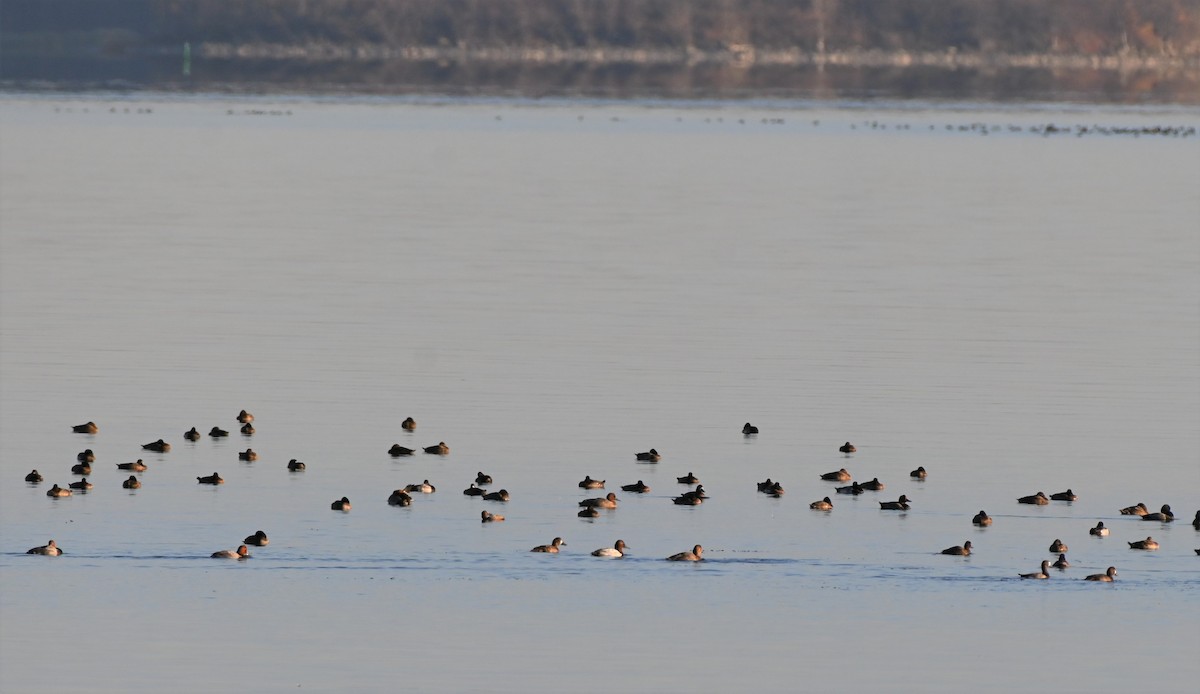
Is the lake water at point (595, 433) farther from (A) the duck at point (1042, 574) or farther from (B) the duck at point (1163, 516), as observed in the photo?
(A) the duck at point (1042, 574)

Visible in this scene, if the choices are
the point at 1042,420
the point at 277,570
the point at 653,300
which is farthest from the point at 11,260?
the point at 277,570

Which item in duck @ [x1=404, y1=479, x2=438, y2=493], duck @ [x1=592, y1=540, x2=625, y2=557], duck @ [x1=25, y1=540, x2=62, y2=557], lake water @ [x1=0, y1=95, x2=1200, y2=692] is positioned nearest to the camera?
lake water @ [x1=0, y1=95, x2=1200, y2=692]

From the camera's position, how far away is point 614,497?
30828 mm

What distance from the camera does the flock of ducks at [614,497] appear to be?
2770 centimetres

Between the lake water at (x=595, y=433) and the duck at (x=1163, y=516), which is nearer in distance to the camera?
the lake water at (x=595, y=433)

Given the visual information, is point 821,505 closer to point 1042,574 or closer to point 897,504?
point 897,504

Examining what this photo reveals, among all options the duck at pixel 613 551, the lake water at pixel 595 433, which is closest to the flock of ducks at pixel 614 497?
the duck at pixel 613 551

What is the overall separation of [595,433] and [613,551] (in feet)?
26.3

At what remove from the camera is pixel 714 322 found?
48.8m

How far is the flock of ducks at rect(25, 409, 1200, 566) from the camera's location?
90.9 feet

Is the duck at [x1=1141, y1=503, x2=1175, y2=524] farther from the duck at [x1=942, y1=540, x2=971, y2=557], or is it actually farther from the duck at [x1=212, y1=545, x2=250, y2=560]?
the duck at [x1=212, y1=545, x2=250, y2=560]

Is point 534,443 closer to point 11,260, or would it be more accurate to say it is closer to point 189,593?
point 189,593

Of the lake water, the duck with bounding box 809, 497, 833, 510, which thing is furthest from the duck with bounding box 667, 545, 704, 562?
the duck with bounding box 809, 497, 833, 510

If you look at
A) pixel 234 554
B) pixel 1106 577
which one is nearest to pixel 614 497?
pixel 234 554
